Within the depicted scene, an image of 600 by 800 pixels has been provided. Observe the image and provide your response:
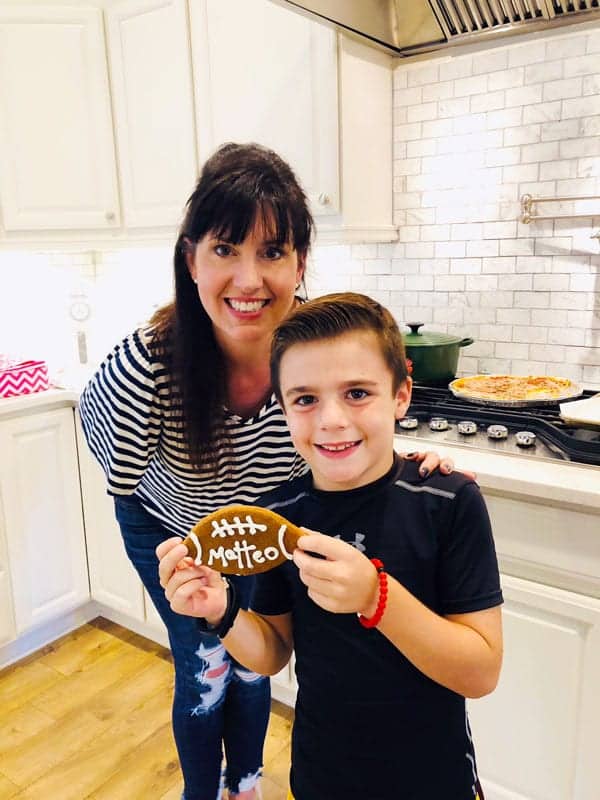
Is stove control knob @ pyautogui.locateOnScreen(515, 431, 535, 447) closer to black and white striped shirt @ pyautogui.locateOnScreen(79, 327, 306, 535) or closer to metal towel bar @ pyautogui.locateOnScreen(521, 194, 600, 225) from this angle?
black and white striped shirt @ pyautogui.locateOnScreen(79, 327, 306, 535)

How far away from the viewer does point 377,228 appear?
6.47 ft

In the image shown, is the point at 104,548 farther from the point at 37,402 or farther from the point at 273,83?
the point at 273,83

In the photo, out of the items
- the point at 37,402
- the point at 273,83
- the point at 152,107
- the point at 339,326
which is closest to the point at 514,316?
the point at 273,83

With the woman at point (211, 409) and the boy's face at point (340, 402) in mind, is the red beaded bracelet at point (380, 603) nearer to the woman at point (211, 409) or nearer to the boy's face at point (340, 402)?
the boy's face at point (340, 402)

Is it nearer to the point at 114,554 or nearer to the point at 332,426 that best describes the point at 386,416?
the point at 332,426

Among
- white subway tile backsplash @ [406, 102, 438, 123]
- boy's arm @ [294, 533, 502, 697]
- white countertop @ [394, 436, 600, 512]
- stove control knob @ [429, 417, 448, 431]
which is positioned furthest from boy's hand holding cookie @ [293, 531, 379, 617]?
white subway tile backsplash @ [406, 102, 438, 123]

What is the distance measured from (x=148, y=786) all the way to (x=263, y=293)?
55.7 inches

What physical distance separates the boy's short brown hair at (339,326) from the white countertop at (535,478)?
50 centimetres

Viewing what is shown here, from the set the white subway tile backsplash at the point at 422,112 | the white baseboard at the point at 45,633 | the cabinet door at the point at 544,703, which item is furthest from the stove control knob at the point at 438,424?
the white baseboard at the point at 45,633

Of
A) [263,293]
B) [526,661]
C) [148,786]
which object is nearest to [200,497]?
[263,293]

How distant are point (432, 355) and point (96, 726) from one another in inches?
58.3

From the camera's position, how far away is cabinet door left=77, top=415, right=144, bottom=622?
7.43 feet

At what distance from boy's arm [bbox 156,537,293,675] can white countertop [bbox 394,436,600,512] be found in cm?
55

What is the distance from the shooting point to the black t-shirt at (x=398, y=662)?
82cm
